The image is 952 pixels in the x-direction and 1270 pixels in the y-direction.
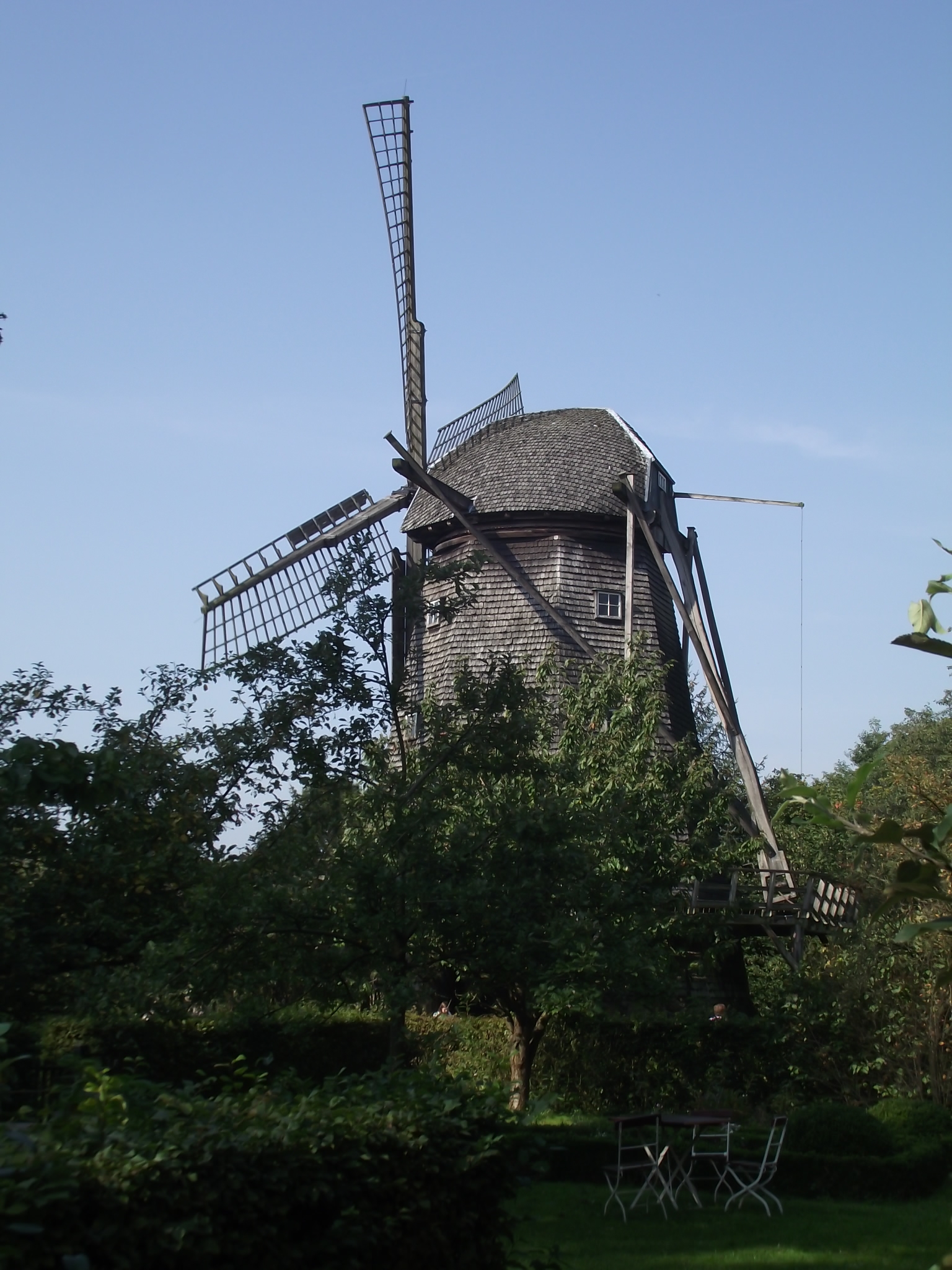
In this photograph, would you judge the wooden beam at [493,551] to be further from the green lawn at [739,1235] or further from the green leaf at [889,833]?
the green leaf at [889,833]

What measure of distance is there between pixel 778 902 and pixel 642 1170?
6291 mm

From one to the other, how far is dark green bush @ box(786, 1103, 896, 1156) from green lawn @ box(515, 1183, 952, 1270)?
743 millimetres

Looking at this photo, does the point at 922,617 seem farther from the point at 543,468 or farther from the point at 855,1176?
the point at 543,468

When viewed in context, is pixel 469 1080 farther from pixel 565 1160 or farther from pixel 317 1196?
pixel 565 1160

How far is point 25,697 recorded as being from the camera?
13836 millimetres

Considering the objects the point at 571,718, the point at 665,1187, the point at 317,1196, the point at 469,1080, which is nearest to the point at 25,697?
the point at 571,718

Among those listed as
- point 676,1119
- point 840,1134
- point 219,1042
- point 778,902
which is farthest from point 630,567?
point 676,1119

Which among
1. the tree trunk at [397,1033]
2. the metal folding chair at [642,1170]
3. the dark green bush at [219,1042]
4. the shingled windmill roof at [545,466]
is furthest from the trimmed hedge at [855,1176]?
the shingled windmill roof at [545,466]

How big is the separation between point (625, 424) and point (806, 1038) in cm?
1150

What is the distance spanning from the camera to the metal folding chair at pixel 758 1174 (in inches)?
395

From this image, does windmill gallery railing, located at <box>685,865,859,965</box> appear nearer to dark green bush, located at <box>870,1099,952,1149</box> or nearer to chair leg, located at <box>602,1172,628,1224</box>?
dark green bush, located at <box>870,1099,952,1149</box>

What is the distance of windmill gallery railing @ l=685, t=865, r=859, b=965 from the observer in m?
17.0

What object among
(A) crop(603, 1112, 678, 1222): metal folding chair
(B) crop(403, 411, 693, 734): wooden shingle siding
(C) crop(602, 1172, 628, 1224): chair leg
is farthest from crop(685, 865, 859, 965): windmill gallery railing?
(C) crop(602, 1172, 628, 1224): chair leg

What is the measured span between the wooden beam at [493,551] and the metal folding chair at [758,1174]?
30.5ft
